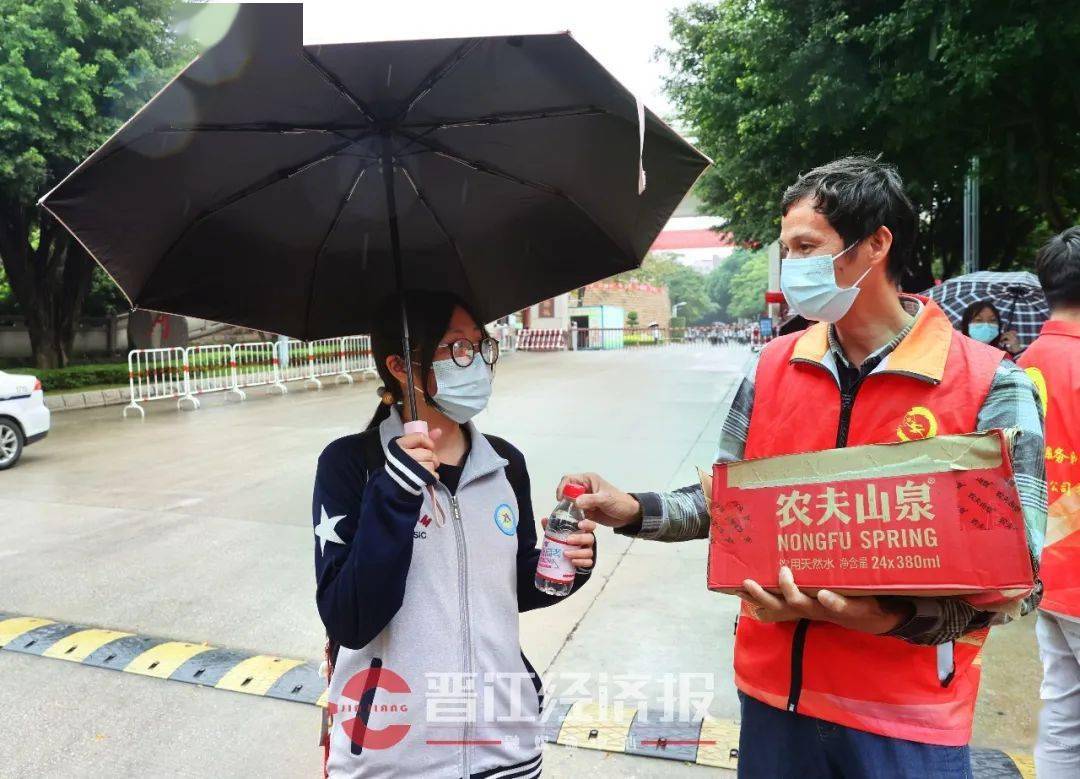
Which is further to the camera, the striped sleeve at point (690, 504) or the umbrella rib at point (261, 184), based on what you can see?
the umbrella rib at point (261, 184)

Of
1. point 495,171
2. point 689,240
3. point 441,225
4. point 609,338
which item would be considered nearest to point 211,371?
point 441,225

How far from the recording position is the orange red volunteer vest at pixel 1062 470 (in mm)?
2193

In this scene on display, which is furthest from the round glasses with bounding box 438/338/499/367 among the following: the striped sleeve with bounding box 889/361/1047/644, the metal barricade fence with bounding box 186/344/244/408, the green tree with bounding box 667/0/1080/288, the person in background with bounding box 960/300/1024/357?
the metal barricade fence with bounding box 186/344/244/408

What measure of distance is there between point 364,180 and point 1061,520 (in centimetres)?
211

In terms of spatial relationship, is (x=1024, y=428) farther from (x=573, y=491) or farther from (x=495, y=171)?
(x=495, y=171)

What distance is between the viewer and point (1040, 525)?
1.42 meters

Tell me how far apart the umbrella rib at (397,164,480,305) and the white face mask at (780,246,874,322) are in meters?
0.92

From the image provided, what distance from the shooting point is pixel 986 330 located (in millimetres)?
4672

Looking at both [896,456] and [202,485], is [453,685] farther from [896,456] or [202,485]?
[202,485]

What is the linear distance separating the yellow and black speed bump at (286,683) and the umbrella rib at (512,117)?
2.04 m

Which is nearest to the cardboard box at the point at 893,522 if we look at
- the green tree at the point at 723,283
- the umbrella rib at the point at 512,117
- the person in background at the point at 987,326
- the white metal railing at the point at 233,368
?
the umbrella rib at the point at 512,117

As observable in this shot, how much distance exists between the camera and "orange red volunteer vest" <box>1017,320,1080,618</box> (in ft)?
7.20

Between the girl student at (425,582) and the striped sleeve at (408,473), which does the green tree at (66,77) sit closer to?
the girl student at (425,582)
